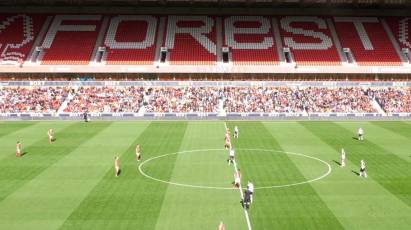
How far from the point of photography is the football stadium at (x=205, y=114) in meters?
25.1

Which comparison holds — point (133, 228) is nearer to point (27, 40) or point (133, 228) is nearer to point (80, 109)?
point (80, 109)

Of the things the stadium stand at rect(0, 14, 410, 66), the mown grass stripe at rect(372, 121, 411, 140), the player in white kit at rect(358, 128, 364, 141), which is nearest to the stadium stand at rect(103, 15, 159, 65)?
the stadium stand at rect(0, 14, 410, 66)

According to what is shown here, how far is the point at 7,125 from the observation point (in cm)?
5434

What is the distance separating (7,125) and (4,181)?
26.7 m

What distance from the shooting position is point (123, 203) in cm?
2539

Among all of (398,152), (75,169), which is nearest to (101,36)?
(75,169)

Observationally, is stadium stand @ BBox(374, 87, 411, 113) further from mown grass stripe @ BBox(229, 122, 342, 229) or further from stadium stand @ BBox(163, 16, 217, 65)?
mown grass stripe @ BBox(229, 122, 342, 229)

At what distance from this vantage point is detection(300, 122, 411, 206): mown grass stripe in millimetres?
28594

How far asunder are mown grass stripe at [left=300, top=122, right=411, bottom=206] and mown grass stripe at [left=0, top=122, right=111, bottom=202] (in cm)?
2180

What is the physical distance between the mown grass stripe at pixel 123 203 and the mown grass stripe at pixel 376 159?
13389 mm

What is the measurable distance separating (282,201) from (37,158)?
775 inches

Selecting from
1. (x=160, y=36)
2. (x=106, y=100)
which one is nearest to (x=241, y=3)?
(x=160, y=36)

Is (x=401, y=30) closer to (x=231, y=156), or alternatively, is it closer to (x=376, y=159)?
(x=376, y=159)

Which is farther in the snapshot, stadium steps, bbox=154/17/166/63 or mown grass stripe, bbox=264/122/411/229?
stadium steps, bbox=154/17/166/63
